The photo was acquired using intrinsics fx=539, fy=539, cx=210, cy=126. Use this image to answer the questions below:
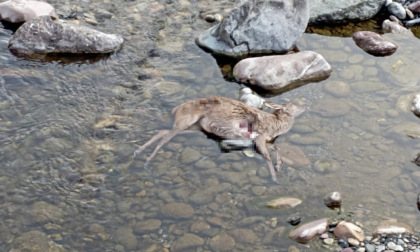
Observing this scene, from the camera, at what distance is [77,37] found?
8375mm

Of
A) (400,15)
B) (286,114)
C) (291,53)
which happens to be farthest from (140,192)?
(400,15)

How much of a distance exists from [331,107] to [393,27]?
281 centimetres

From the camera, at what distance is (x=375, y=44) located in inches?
353

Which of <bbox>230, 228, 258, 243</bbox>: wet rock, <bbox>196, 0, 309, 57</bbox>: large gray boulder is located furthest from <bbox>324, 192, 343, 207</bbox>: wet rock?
<bbox>196, 0, 309, 57</bbox>: large gray boulder

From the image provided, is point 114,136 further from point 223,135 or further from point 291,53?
point 291,53

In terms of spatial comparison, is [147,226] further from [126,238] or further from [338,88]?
[338,88]

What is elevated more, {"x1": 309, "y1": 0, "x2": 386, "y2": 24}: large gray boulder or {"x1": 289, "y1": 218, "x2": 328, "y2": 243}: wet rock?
{"x1": 309, "y1": 0, "x2": 386, "y2": 24}: large gray boulder

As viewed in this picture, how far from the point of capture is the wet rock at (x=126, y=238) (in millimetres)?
5551

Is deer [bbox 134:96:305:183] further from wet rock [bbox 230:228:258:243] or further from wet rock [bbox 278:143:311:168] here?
wet rock [bbox 230:228:258:243]

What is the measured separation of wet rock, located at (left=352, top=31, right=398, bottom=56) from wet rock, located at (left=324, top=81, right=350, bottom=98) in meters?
1.19

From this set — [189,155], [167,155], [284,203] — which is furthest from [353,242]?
[167,155]

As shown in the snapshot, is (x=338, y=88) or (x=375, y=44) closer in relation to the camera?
(x=338, y=88)

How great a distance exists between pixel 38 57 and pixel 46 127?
5.95ft

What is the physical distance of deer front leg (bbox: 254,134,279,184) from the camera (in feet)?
21.4
